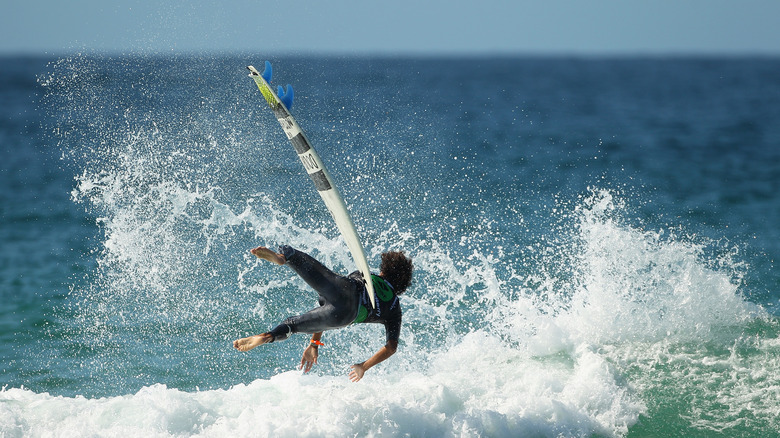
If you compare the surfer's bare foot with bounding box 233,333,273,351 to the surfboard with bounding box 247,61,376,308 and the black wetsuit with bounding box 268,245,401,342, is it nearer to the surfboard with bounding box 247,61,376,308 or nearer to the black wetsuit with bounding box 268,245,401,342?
the black wetsuit with bounding box 268,245,401,342

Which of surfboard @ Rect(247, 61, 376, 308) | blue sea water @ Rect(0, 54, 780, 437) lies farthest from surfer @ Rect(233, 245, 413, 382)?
blue sea water @ Rect(0, 54, 780, 437)

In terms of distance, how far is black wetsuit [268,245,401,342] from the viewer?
5668 millimetres

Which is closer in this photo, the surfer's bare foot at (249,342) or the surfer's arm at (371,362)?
the surfer's bare foot at (249,342)

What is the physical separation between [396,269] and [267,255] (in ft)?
4.70

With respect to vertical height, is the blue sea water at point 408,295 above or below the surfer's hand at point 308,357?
below

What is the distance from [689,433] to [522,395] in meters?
1.49

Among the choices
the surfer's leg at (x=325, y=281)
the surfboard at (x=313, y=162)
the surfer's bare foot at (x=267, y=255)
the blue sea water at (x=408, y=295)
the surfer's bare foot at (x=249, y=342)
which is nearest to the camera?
the surfer's bare foot at (x=249, y=342)

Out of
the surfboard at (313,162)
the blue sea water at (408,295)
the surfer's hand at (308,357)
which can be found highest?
the surfboard at (313,162)

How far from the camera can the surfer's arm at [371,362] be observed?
228 inches

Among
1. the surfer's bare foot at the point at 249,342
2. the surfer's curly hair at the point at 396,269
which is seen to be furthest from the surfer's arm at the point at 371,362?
the surfer's bare foot at the point at 249,342

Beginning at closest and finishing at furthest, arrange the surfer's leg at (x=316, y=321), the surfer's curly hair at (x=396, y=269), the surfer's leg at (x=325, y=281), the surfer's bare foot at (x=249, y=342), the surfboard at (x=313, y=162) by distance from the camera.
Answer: the surfer's bare foot at (x=249, y=342), the surfer's leg at (x=316, y=321), the surfer's leg at (x=325, y=281), the surfboard at (x=313, y=162), the surfer's curly hair at (x=396, y=269)

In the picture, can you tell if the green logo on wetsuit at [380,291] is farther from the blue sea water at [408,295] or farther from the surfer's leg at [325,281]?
the blue sea water at [408,295]

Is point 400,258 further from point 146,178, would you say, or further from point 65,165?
point 65,165

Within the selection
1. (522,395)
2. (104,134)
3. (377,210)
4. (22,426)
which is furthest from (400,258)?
(104,134)
